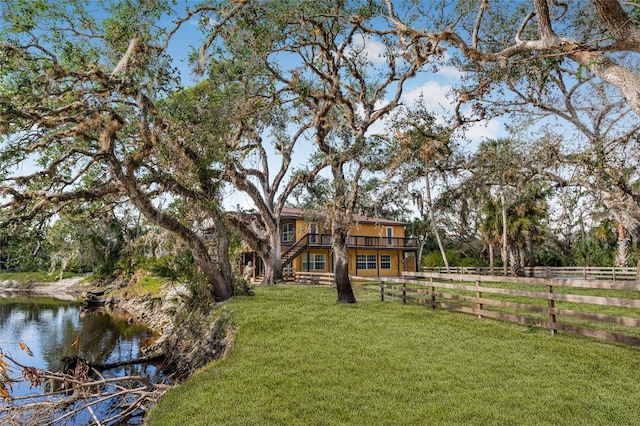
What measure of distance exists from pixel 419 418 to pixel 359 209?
11.6 m

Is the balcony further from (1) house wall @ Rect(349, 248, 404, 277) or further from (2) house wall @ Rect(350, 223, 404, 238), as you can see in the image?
(1) house wall @ Rect(349, 248, 404, 277)

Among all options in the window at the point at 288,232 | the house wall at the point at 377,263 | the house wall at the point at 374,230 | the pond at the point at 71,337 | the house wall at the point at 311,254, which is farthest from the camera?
the house wall at the point at 374,230

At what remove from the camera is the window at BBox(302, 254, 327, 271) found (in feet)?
103

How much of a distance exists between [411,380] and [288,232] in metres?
27.7

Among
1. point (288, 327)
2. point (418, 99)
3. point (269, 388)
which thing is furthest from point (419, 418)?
point (418, 99)

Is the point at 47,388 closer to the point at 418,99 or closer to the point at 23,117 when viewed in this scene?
the point at 23,117

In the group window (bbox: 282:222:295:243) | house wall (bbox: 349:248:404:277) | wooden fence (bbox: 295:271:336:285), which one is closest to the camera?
wooden fence (bbox: 295:271:336:285)

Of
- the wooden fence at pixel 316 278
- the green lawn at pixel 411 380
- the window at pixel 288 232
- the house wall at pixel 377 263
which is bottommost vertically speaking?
the green lawn at pixel 411 380

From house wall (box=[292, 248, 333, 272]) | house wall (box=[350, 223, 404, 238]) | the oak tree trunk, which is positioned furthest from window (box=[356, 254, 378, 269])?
the oak tree trunk

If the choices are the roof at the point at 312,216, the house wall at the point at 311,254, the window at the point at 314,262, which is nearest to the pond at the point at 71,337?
the roof at the point at 312,216

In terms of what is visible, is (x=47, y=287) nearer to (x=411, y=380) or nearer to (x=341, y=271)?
(x=341, y=271)

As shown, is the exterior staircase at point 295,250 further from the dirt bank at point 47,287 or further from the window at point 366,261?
the dirt bank at point 47,287

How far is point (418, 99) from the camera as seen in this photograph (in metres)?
13.5

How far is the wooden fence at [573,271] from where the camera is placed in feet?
83.1
